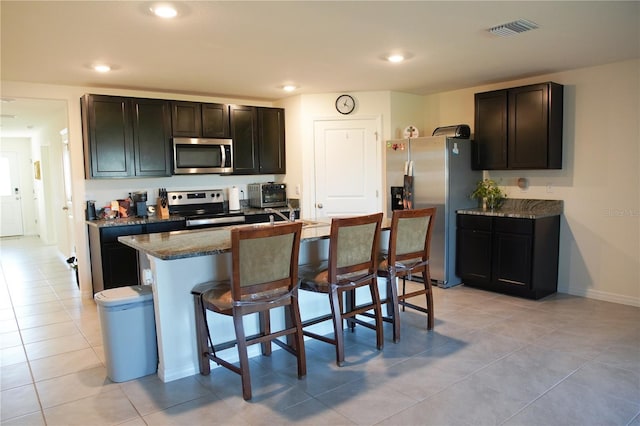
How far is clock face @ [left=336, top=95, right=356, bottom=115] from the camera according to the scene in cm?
558

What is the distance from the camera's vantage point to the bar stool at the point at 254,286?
2527 millimetres

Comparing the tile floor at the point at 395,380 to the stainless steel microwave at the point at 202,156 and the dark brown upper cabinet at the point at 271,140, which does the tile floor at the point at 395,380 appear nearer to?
the stainless steel microwave at the point at 202,156

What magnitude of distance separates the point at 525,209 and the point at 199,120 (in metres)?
3.90

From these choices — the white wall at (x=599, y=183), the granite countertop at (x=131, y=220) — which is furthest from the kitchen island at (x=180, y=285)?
the white wall at (x=599, y=183)

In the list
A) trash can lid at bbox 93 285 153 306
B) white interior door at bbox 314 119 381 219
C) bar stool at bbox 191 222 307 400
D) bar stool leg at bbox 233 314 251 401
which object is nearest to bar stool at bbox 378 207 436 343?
bar stool at bbox 191 222 307 400

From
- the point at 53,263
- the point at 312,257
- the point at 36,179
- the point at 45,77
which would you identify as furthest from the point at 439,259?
the point at 36,179

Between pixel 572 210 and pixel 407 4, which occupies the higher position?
pixel 407 4

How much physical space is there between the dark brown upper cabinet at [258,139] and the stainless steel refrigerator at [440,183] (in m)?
1.61

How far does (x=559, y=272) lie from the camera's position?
482 cm

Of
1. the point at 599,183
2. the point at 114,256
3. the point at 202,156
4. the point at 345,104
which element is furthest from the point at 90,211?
the point at 599,183

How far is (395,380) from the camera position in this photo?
282 cm

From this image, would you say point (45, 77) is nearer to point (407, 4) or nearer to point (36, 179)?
point (407, 4)

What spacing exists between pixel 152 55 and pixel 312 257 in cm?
214

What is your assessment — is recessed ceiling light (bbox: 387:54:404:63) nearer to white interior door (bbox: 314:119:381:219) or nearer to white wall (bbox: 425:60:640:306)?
white interior door (bbox: 314:119:381:219)
